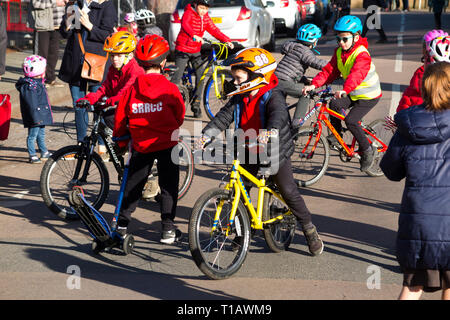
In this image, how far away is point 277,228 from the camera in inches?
243

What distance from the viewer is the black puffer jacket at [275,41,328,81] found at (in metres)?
9.22

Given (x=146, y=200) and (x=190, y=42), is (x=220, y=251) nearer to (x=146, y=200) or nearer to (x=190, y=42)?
(x=146, y=200)

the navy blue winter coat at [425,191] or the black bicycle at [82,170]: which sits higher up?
the navy blue winter coat at [425,191]

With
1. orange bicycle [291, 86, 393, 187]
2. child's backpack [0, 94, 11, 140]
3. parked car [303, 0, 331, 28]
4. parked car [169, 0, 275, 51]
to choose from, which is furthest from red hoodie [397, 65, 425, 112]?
parked car [303, 0, 331, 28]

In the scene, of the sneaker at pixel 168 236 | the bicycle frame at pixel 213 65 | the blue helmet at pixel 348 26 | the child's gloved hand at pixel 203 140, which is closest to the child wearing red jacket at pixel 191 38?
the bicycle frame at pixel 213 65

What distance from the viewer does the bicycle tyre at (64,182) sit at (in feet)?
22.7

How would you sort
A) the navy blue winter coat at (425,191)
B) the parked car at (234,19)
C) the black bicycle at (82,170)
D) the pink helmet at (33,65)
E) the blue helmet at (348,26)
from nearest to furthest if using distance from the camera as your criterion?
the navy blue winter coat at (425,191) < the black bicycle at (82,170) < the blue helmet at (348,26) < the pink helmet at (33,65) < the parked car at (234,19)

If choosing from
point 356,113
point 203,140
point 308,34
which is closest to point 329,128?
point 356,113

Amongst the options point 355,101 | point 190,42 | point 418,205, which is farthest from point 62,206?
point 190,42

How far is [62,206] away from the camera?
284 inches

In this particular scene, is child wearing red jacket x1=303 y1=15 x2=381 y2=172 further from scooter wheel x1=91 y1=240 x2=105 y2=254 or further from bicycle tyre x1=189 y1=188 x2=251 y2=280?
scooter wheel x1=91 y1=240 x2=105 y2=254

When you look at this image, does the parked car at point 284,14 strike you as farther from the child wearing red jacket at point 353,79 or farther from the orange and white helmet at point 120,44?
the orange and white helmet at point 120,44

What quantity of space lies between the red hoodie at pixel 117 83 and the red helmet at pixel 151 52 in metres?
0.84

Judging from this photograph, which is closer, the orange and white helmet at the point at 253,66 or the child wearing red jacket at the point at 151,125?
the orange and white helmet at the point at 253,66
